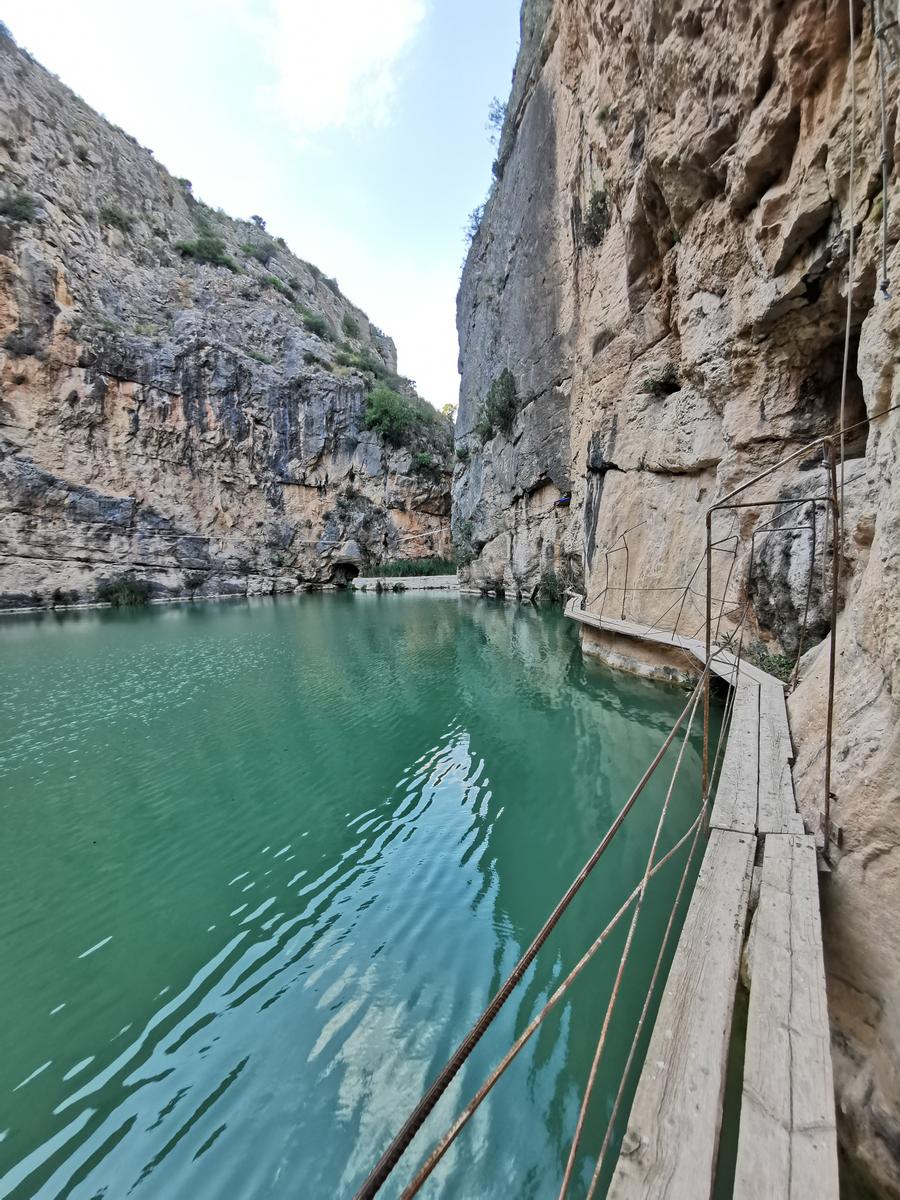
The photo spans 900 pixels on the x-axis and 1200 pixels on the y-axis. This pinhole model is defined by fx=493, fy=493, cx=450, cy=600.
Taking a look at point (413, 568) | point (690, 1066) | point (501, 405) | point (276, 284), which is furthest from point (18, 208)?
point (690, 1066)

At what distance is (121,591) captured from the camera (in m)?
29.8

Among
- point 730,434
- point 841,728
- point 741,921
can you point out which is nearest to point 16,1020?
point 741,921

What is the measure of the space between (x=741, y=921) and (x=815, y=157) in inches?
290

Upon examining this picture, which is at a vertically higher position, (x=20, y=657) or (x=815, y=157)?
(x=815, y=157)

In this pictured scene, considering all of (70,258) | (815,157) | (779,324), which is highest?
(70,258)

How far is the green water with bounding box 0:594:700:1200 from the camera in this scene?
2.23m

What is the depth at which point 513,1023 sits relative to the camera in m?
2.77

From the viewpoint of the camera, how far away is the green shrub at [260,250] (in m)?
45.5

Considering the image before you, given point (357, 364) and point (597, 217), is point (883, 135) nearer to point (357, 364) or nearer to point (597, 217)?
point (597, 217)

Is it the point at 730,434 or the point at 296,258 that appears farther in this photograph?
the point at 296,258

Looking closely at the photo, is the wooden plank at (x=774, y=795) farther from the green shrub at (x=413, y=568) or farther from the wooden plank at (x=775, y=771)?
the green shrub at (x=413, y=568)

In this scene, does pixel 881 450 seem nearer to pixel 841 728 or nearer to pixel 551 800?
pixel 841 728

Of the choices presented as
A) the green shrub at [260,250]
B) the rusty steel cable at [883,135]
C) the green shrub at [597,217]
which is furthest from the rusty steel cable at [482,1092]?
the green shrub at [260,250]

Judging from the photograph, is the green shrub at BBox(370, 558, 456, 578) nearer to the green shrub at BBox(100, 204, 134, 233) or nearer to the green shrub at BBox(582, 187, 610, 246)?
the green shrub at BBox(582, 187, 610, 246)
